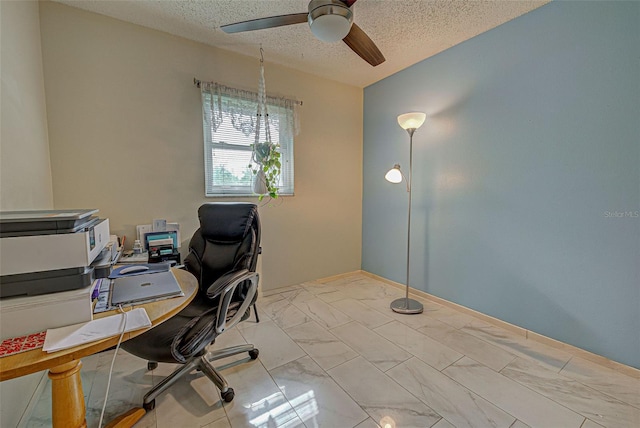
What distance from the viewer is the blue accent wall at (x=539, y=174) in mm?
1782

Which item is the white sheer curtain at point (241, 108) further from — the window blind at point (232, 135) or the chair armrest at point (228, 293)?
the chair armrest at point (228, 293)

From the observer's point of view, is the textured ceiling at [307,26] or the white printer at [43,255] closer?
the white printer at [43,255]

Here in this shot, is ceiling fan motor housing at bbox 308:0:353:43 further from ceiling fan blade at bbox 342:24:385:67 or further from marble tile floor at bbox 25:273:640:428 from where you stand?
marble tile floor at bbox 25:273:640:428

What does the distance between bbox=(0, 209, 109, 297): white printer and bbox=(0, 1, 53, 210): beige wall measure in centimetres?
85

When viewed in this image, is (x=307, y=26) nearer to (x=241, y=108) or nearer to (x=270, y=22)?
(x=270, y=22)

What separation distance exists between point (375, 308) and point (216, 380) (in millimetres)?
1689

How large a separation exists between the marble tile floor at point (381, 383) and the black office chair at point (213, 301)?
5.5 inches

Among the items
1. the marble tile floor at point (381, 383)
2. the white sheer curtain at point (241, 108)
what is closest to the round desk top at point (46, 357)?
the marble tile floor at point (381, 383)

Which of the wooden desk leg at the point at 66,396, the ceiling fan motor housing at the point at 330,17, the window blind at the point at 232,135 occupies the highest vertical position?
the ceiling fan motor housing at the point at 330,17

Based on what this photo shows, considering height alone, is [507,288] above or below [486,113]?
below

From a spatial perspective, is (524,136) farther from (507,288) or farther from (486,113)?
(507,288)

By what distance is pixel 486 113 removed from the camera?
2.43 m

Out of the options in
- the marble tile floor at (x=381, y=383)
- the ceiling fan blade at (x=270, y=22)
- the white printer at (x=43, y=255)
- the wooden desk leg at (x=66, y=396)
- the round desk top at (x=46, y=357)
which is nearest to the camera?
the round desk top at (x=46, y=357)

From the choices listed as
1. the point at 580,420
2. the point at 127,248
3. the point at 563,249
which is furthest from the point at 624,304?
the point at 127,248
